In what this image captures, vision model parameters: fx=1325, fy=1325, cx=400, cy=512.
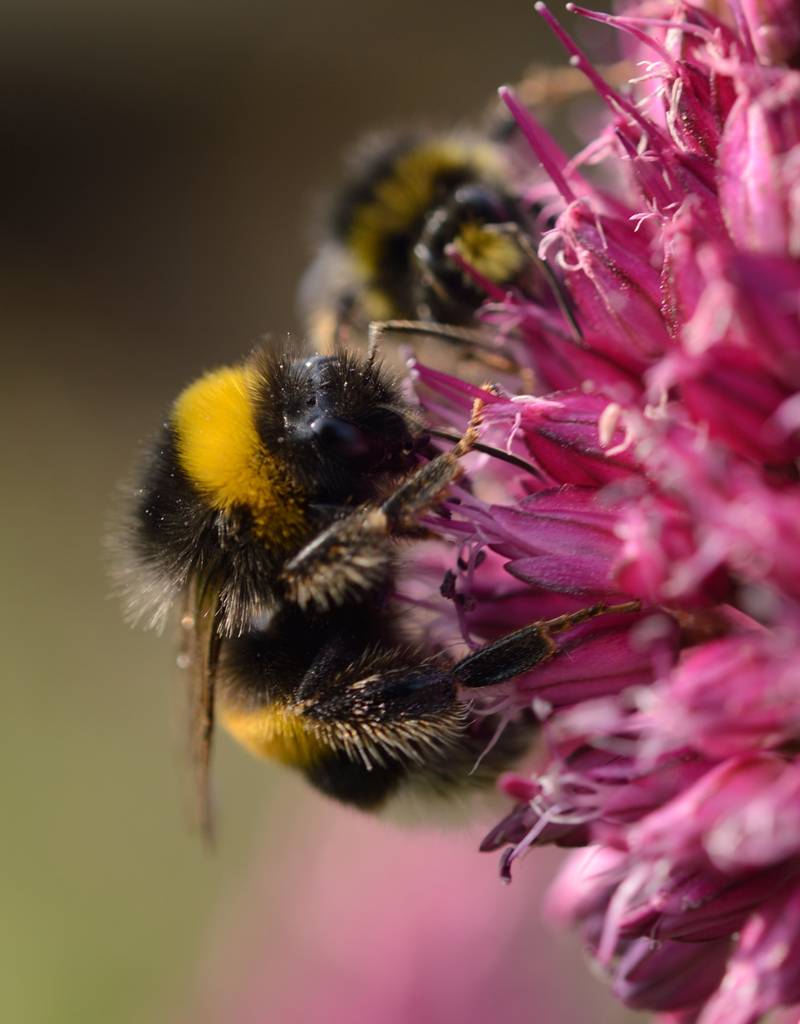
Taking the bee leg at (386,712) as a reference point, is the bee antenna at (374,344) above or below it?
above

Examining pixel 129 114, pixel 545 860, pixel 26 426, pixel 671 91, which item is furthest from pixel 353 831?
pixel 129 114

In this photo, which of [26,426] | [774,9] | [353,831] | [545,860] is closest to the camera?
[774,9]

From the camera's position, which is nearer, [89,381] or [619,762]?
[619,762]

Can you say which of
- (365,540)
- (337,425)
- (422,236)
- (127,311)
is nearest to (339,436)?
(337,425)

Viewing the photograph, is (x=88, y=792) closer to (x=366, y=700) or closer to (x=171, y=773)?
(x=171, y=773)

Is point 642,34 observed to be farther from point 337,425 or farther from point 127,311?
point 127,311

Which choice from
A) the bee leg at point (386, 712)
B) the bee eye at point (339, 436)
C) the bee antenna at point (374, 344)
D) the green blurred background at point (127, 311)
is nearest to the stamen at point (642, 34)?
the bee antenna at point (374, 344)

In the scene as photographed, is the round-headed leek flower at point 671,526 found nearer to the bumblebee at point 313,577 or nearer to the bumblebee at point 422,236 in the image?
the bumblebee at point 313,577
